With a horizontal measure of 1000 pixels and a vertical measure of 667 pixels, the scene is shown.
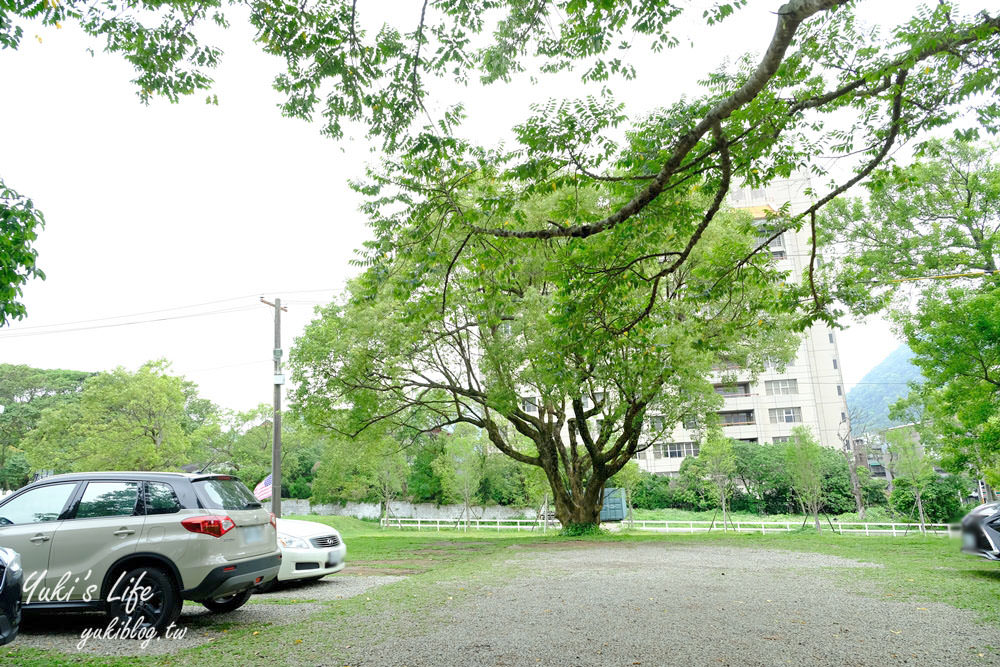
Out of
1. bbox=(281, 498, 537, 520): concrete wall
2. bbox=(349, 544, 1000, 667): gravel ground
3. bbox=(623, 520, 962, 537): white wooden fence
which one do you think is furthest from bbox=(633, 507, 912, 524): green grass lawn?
bbox=(349, 544, 1000, 667): gravel ground

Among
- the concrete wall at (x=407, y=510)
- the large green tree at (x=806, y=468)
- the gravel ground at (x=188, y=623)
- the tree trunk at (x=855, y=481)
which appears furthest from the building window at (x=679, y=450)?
the gravel ground at (x=188, y=623)

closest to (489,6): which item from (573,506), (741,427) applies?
(573,506)

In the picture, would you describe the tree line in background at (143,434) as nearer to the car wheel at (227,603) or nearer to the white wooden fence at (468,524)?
the white wooden fence at (468,524)

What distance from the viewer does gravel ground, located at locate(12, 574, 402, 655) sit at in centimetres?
482

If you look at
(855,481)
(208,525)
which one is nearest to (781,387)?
(855,481)

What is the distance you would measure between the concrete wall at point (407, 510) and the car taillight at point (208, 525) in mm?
33845

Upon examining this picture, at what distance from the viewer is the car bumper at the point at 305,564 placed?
8.26 m

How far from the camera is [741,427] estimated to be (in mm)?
47750

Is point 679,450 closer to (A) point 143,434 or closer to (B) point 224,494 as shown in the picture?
(A) point 143,434

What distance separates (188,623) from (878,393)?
168ft

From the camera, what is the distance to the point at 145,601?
17.0 feet

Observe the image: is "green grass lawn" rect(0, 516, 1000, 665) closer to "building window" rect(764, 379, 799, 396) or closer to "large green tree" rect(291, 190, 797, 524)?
"large green tree" rect(291, 190, 797, 524)

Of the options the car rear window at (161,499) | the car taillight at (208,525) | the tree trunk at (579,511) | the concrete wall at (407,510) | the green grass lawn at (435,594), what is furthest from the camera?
the concrete wall at (407,510)

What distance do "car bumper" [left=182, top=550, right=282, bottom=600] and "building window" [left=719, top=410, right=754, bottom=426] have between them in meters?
47.1
